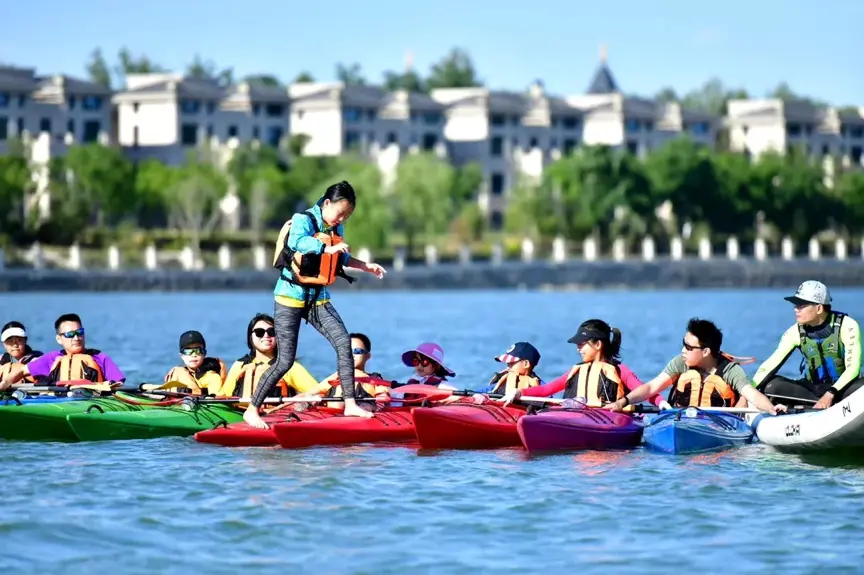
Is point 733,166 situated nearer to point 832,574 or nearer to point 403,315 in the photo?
point 403,315

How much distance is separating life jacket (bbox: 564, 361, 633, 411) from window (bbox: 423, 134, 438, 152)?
106 m

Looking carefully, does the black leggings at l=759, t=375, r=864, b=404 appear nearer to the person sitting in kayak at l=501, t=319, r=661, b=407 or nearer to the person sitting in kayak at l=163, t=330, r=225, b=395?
the person sitting in kayak at l=501, t=319, r=661, b=407

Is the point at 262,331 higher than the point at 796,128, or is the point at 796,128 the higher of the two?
the point at 796,128

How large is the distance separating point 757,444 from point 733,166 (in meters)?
91.8

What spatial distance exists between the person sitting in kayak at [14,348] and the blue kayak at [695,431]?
681 cm

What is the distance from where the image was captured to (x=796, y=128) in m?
141

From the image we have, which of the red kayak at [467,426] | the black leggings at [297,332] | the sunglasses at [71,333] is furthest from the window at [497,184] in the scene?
the black leggings at [297,332]

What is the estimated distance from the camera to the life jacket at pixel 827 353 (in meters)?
16.8

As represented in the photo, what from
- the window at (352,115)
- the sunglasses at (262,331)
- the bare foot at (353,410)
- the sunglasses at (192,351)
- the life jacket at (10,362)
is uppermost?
the window at (352,115)

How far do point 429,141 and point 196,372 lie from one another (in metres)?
105

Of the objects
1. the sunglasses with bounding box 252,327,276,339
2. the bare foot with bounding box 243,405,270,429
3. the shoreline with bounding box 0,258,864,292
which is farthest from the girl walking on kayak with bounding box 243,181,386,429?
the shoreline with bounding box 0,258,864,292

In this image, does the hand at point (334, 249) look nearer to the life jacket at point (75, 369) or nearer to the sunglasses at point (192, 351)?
the sunglasses at point (192, 351)

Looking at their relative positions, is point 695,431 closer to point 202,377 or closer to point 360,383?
point 360,383

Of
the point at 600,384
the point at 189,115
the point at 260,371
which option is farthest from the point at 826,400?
the point at 189,115
